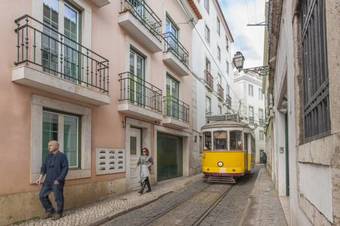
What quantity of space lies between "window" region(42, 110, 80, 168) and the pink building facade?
0.03 meters

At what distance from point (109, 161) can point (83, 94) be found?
2.86 m

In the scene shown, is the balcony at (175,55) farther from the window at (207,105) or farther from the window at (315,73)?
the window at (315,73)

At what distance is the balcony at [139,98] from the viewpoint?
1201 cm

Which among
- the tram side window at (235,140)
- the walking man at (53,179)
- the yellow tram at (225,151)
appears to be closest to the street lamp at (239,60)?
the yellow tram at (225,151)

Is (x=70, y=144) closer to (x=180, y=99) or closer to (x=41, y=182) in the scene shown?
(x=41, y=182)

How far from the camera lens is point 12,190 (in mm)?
7363

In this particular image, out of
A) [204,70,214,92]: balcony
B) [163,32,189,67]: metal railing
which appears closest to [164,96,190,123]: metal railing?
[163,32,189,67]: metal railing

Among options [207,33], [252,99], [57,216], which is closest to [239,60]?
[57,216]

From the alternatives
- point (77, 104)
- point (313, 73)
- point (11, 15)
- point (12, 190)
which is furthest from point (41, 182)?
point (313, 73)

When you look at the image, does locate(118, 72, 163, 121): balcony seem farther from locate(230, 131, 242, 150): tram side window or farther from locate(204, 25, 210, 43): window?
locate(204, 25, 210, 43): window

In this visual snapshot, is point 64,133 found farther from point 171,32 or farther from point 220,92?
point 220,92

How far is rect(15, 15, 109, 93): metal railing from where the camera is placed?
7.73 meters

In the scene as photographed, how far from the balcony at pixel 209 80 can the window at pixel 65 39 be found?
1542cm

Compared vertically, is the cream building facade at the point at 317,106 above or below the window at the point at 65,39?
below
